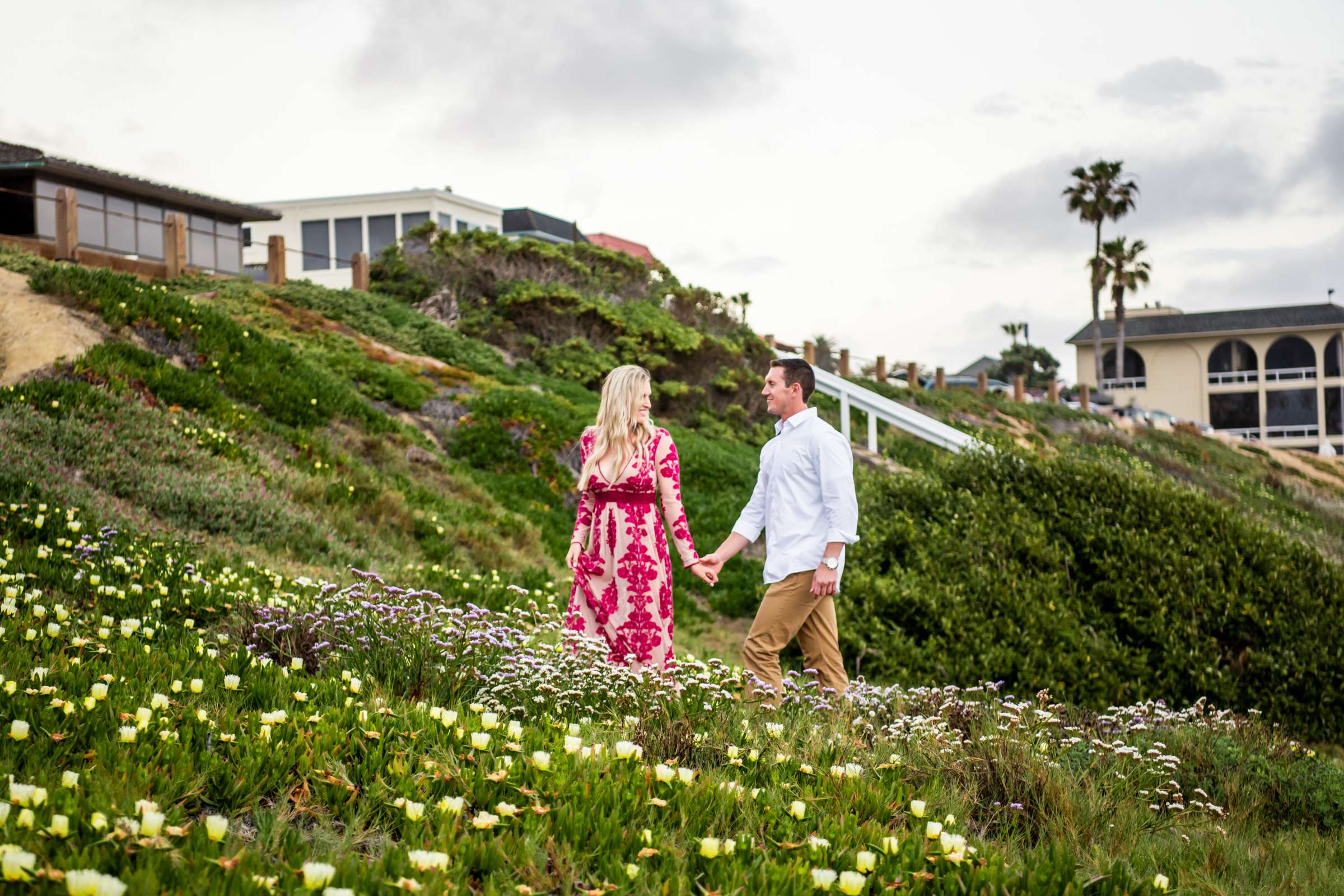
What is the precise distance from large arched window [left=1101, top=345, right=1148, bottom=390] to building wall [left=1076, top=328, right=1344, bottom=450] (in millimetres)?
243

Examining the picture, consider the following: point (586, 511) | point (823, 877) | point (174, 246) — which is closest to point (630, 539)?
point (586, 511)

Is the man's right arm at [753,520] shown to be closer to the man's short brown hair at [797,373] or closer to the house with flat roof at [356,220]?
the man's short brown hair at [797,373]

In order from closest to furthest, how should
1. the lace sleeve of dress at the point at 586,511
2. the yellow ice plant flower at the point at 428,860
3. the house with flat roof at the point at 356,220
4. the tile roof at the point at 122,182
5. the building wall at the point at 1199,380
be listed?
1. the yellow ice plant flower at the point at 428,860
2. the lace sleeve of dress at the point at 586,511
3. the tile roof at the point at 122,182
4. the house with flat roof at the point at 356,220
5. the building wall at the point at 1199,380

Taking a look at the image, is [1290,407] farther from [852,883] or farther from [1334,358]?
[852,883]

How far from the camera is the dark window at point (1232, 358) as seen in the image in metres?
55.5

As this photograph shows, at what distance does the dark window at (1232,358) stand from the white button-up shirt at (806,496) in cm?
5721

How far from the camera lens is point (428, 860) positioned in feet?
7.97

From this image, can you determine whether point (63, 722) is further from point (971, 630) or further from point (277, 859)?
point (971, 630)

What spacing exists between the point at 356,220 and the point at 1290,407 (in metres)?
46.7

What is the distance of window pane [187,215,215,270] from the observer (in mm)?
28859

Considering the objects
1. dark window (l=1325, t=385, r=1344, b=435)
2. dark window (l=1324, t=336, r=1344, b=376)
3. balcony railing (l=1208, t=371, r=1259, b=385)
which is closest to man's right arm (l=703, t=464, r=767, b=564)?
balcony railing (l=1208, t=371, r=1259, b=385)

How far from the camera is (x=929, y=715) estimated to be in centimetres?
527

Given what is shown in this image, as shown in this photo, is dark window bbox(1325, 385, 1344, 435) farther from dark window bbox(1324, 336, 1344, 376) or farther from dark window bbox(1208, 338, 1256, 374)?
dark window bbox(1208, 338, 1256, 374)

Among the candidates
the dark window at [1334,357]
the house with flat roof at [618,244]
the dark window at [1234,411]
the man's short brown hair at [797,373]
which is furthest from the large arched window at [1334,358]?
the man's short brown hair at [797,373]
